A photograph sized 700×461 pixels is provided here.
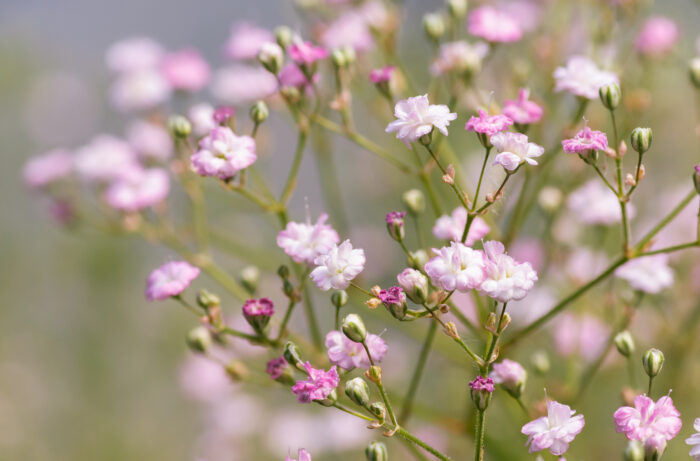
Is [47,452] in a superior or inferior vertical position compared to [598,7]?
inferior

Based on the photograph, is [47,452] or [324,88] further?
[47,452]

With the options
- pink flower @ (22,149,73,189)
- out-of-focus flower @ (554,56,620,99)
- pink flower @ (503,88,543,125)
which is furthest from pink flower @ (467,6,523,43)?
pink flower @ (22,149,73,189)

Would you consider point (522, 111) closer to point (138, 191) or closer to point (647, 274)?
point (647, 274)

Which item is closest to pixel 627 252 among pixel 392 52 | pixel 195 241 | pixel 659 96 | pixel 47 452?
pixel 392 52

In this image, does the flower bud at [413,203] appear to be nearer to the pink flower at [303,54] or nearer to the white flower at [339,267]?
the pink flower at [303,54]

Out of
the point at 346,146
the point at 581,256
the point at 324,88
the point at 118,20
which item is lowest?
the point at 581,256

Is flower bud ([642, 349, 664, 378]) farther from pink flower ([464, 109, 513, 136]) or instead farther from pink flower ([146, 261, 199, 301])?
pink flower ([146, 261, 199, 301])

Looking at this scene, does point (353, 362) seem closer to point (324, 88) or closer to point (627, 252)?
point (627, 252)
